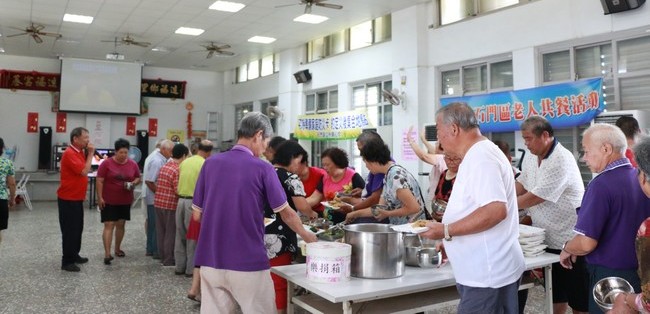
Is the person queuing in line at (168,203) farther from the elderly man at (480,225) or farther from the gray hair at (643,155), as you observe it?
the gray hair at (643,155)

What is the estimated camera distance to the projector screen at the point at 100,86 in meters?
12.1

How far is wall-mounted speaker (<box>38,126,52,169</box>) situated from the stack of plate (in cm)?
1301

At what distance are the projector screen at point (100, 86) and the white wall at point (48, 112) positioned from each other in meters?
0.59

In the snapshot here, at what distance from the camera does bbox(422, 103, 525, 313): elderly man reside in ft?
5.61

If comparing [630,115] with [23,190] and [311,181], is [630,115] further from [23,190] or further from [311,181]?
[23,190]

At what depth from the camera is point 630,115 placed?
5039mm

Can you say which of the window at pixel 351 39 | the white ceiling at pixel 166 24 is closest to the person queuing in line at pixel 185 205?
the white ceiling at pixel 166 24

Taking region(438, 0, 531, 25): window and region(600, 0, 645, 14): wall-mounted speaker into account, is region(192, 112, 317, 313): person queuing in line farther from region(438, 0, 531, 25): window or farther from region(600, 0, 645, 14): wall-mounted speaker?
region(438, 0, 531, 25): window

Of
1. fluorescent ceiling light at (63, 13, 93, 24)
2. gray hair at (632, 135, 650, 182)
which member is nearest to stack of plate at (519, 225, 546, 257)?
gray hair at (632, 135, 650, 182)

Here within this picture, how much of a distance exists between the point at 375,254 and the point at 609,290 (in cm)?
93

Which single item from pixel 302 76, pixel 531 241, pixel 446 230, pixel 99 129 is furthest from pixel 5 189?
pixel 99 129

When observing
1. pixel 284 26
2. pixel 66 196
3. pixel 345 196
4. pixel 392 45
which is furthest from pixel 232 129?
pixel 345 196

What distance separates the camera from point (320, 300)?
2.21 metres

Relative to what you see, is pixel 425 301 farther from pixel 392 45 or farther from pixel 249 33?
pixel 249 33
